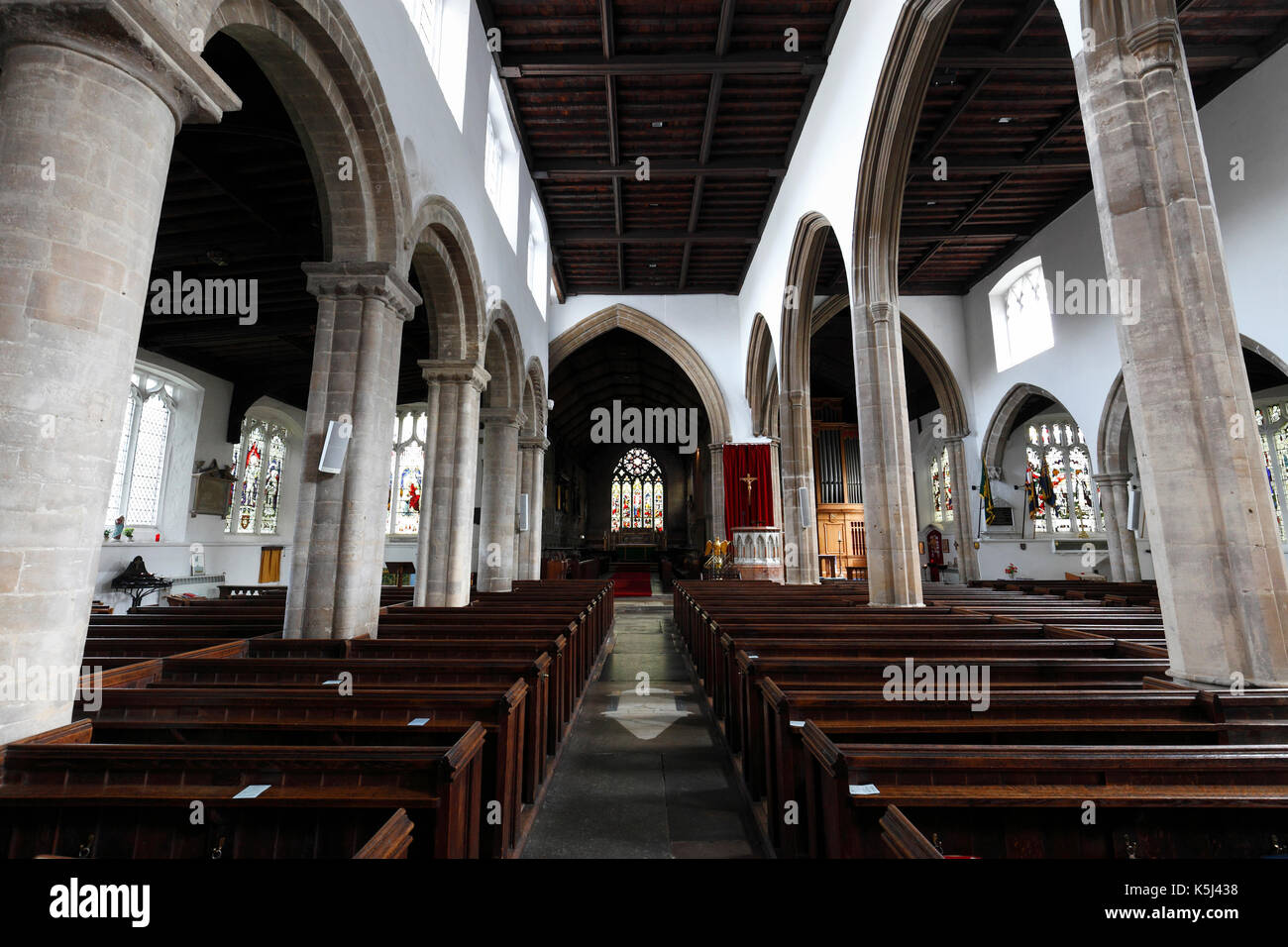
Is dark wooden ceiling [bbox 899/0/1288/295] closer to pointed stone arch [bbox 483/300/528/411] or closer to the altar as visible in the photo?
pointed stone arch [bbox 483/300/528/411]

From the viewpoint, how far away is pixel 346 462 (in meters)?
4.56

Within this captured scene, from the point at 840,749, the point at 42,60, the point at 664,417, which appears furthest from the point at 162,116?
the point at 664,417

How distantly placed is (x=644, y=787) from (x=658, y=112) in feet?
29.5

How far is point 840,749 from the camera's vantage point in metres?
1.67

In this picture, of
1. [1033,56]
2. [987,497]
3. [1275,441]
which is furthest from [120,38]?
[1275,441]

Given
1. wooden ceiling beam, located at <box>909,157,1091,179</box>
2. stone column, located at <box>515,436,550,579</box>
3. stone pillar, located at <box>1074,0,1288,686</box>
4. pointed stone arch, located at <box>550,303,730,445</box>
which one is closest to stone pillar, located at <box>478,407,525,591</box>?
stone column, located at <box>515,436,550,579</box>

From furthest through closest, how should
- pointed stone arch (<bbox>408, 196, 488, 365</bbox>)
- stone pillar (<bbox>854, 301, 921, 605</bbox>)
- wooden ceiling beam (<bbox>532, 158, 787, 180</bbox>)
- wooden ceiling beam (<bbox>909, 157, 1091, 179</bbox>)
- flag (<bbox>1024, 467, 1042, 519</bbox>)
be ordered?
flag (<bbox>1024, 467, 1042, 519</bbox>) → wooden ceiling beam (<bbox>532, 158, 787, 180</bbox>) → wooden ceiling beam (<bbox>909, 157, 1091, 179</bbox>) → stone pillar (<bbox>854, 301, 921, 605</bbox>) → pointed stone arch (<bbox>408, 196, 488, 365</bbox>)

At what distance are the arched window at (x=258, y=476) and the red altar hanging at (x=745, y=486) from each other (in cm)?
1004

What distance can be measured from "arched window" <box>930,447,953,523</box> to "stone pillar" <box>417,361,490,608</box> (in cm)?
1305

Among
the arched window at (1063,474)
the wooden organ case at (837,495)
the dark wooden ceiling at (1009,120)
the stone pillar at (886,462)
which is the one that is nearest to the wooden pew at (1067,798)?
the stone pillar at (886,462)

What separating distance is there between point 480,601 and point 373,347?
12.4ft

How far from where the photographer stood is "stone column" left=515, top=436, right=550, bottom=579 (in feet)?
39.7

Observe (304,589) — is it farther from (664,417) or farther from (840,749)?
(664,417)

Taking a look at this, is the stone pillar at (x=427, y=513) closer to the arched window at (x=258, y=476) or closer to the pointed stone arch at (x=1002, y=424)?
the arched window at (x=258, y=476)
